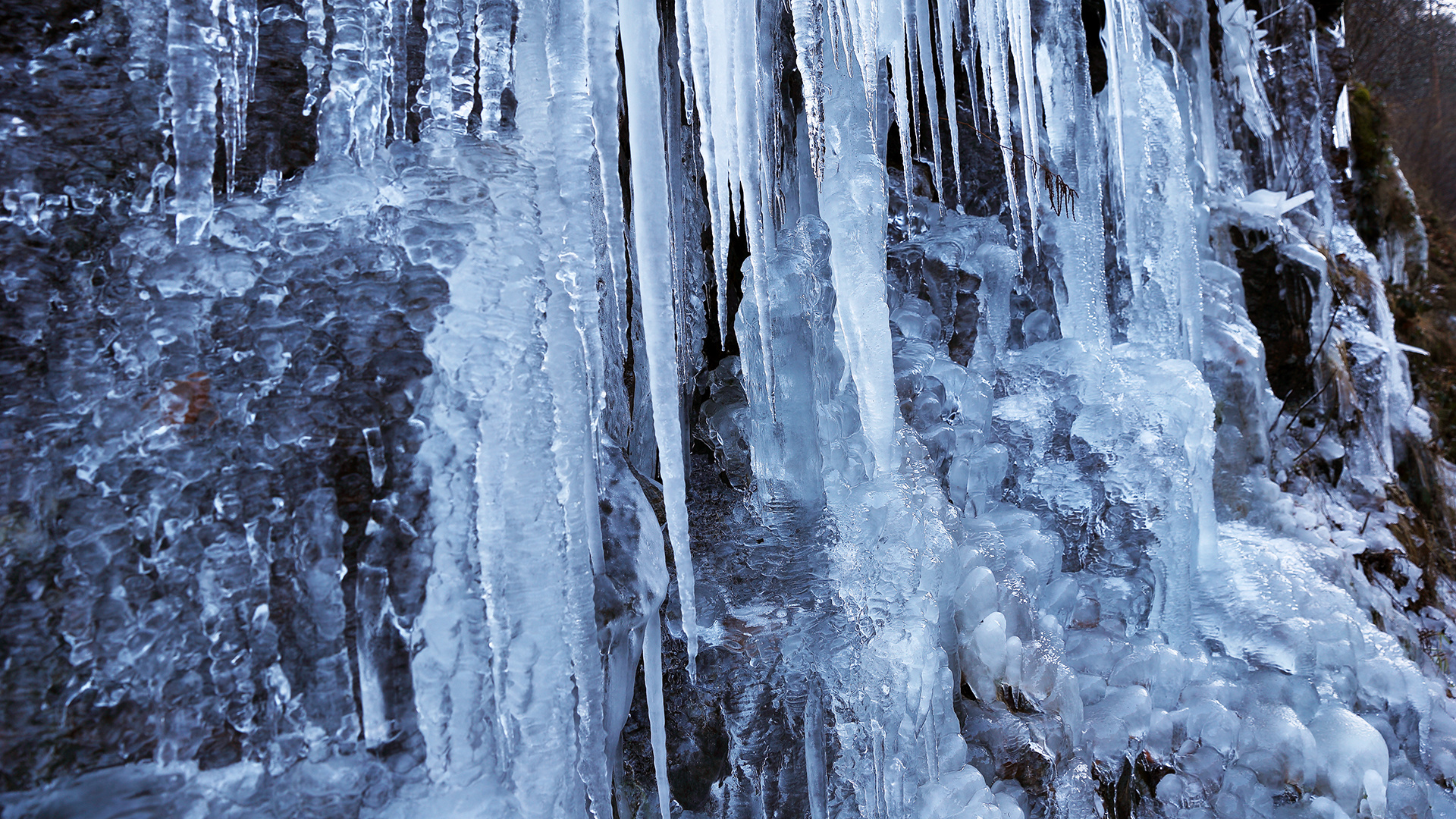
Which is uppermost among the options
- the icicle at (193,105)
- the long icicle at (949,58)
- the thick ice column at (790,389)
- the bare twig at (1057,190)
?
the long icicle at (949,58)

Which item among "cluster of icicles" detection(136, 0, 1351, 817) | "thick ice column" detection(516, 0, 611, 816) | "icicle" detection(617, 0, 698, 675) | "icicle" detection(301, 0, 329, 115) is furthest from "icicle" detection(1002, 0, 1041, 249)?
"icicle" detection(301, 0, 329, 115)

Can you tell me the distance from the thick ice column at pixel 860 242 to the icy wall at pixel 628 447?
15 mm

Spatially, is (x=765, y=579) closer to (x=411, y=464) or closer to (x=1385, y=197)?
(x=411, y=464)

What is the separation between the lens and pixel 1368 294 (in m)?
5.69

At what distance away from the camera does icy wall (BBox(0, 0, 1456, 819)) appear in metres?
1.29

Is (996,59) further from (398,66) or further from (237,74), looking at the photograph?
(237,74)

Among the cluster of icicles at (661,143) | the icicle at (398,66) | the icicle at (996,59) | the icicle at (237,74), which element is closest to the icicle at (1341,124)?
the cluster of icicles at (661,143)

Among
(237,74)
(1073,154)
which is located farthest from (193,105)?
(1073,154)

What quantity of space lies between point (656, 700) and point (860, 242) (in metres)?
1.43

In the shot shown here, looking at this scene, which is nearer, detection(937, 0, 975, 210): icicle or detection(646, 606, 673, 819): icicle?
detection(646, 606, 673, 819): icicle

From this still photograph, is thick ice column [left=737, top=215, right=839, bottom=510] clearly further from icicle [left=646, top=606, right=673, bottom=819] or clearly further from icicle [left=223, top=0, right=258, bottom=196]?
icicle [left=223, top=0, right=258, bottom=196]

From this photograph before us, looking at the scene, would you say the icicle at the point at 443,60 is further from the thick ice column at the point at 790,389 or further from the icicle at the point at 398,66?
the thick ice column at the point at 790,389

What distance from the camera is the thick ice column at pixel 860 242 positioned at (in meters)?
2.38

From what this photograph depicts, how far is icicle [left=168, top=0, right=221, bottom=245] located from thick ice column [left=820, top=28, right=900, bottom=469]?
1.60m
